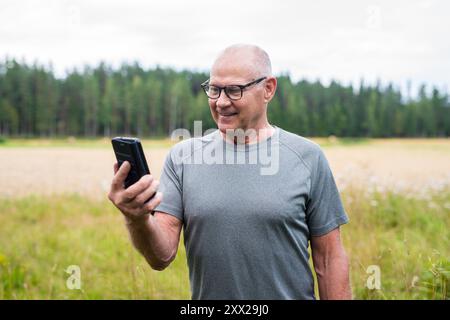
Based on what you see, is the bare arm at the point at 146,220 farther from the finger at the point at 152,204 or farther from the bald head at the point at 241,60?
the bald head at the point at 241,60

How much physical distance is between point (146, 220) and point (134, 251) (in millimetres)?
4373

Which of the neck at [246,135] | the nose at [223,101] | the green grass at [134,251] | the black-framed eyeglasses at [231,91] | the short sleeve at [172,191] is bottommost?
the green grass at [134,251]

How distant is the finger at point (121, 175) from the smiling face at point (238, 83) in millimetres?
612

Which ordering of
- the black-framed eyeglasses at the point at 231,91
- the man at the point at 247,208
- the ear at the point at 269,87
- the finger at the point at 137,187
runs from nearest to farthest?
the finger at the point at 137,187
the man at the point at 247,208
the black-framed eyeglasses at the point at 231,91
the ear at the point at 269,87

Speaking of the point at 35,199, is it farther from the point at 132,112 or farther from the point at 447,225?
the point at 132,112

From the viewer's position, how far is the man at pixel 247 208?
75.8 inches

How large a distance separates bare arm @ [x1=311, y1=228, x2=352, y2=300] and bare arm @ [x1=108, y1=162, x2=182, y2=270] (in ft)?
2.22

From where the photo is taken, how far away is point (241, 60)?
6.73 ft

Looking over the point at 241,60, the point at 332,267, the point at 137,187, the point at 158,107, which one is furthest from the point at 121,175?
the point at 158,107

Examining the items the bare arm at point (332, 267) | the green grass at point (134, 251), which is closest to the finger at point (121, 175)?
the bare arm at point (332, 267)

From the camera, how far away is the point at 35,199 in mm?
10648

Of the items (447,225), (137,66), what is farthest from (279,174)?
(137,66)
